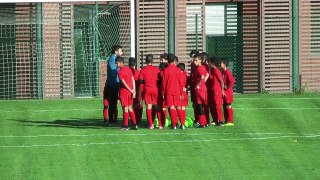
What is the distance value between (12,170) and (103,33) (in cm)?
1532

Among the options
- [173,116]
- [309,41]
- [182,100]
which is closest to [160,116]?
[173,116]

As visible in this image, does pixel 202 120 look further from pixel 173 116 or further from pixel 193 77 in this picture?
pixel 193 77

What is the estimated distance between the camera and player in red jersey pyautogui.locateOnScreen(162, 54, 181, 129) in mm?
28672

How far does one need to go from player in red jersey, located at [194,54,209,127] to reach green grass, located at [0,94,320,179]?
284mm

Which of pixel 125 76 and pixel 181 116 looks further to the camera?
pixel 181 116

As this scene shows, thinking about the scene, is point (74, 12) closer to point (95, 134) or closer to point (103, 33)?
point (103, 33)

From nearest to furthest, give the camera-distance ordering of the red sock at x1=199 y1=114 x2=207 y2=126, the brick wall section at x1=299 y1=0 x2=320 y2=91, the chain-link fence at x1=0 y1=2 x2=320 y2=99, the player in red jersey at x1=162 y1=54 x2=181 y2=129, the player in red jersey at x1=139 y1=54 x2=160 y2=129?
the player in red jersey at x1=162 y1=54 x2=181 y2=129 → the player in red jersey at x1=139 y1=54 x2=160 y2=129 → the red sock at x1=199 y1=114 x2=207 y2=126 → the chain-link fence at x1=0 y1=2 x2=320 y2=99 → the brick wall section at x1=299 y1=0 x2=320 y2=91

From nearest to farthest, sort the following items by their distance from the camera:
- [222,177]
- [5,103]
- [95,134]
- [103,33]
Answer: [222,177] → [95,134] → [5,103] → [103,33]

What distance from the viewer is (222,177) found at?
76.0 feet

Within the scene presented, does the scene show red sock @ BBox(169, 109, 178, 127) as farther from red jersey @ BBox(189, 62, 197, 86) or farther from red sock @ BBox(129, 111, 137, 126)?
red jersey @ BBox(189, 62, 197, 86)

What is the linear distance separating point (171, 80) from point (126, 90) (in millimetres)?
936

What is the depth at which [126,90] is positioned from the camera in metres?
28.7

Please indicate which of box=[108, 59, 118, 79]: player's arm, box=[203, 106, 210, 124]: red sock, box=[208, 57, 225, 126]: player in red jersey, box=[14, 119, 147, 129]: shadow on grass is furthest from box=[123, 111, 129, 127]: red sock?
box=[208, 57, 225, 126]: player in red jersey

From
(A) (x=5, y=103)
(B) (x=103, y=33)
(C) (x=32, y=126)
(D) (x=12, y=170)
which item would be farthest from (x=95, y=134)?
(B) (x=103, y=33)
